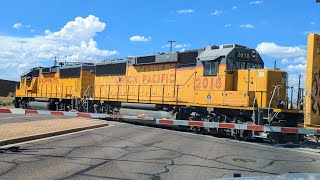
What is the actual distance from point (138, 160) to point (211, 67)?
9424 millimetres

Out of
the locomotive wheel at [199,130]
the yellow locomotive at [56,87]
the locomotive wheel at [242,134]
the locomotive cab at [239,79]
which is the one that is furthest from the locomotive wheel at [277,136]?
the yellow locomotive at [56,87]

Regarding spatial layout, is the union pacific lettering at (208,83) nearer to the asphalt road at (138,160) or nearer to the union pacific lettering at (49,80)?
the asphalt road at (138,160)

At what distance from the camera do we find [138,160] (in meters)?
9.67

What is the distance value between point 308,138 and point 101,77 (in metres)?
15.1

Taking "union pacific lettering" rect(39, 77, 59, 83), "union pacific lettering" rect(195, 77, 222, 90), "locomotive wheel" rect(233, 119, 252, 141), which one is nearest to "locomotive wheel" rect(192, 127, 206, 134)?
"locomotive wheel" rect(233, 119, 252, 141)

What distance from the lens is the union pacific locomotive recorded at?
15.9 meters

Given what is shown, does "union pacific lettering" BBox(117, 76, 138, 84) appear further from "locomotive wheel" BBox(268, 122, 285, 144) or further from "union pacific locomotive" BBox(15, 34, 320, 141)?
"locomotive wheel" BBox(268, 122, 285, 144)

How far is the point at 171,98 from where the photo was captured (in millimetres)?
20562

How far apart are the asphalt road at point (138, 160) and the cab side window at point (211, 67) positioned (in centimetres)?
505

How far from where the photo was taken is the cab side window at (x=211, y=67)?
1788cm

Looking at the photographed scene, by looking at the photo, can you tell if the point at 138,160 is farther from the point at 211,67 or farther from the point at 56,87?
the point at 56,87

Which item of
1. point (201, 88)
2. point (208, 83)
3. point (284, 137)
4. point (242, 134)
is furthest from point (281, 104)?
point (201, 88)

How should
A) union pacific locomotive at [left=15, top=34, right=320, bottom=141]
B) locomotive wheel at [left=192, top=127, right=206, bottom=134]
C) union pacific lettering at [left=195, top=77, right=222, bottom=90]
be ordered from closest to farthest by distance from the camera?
union pacific locomotive at [left=15, top=34, right=320, bottom=141], union pacific lettering at [left=195, top=77, right=222, bottom=90], locomotive wheel at [left=192, top=127, right=206, bottom=134]

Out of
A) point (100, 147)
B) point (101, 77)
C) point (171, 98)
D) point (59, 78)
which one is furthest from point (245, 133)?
point (59, 78)
